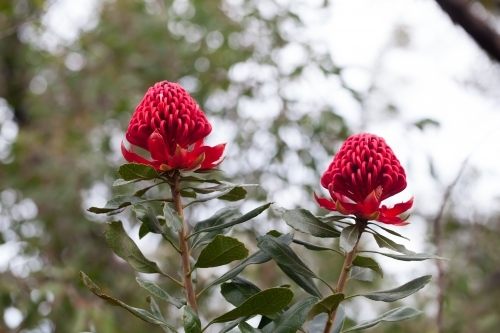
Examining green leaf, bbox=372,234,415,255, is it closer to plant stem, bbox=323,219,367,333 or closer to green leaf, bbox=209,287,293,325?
plant stem, bbox=323,219,367,333

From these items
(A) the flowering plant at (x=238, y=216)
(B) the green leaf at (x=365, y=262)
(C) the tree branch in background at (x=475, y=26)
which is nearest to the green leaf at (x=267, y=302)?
(A) the flowering plant at (x=238, y=216)

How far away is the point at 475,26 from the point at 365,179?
71.2 inches

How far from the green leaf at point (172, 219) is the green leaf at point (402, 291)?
262 millimetres

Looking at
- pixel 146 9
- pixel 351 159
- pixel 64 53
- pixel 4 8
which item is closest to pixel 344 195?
pixel 351 159

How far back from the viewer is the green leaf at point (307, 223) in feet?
2.59

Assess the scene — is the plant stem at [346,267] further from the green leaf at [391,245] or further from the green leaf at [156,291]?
the green leaf at [156,291]

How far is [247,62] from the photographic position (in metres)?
2.99

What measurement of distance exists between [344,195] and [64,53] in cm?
347

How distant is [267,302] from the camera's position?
752 mm

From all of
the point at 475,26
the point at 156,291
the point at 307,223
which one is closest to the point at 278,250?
the point at 307,223

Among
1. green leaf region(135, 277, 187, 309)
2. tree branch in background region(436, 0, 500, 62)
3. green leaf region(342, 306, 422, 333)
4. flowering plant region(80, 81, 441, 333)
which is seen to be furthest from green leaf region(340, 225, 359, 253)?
tree branch in background region(436, 0, 500, 62)

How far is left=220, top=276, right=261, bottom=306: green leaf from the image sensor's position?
0.83 meters

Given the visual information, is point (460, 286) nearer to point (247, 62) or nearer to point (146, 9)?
point (247, 62)

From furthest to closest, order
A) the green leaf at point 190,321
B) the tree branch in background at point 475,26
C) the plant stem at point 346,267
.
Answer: the tree branch in background at point 475,26
the plant stem at point 346,267
the green leaf at point 190,321
